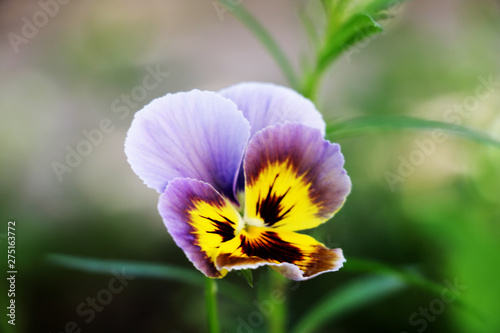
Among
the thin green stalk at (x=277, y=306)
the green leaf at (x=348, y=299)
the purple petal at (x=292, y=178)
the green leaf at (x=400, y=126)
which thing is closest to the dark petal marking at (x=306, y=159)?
the purple petal at (x=292, y=178)

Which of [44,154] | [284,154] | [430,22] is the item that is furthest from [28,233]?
[430,22]

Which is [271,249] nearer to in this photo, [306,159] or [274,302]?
[306,159]

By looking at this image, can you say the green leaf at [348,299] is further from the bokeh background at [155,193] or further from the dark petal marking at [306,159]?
the dark petal marking at [306,159]

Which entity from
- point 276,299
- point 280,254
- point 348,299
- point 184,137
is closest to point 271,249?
point 280,254

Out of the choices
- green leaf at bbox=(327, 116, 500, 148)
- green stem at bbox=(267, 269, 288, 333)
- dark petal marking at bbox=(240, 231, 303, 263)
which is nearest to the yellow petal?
dark petal marking at bbox=(240, 231, 303, 263)

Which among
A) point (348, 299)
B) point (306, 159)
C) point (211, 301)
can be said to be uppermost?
point (306, 159)

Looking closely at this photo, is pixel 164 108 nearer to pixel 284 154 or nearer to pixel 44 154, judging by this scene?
pixel 284 154

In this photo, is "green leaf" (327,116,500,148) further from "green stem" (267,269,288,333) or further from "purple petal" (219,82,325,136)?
"green stem" (267,269,288,333)

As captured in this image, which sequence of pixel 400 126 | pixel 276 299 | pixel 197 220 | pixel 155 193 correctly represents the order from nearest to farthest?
pixel 197 220 < pixel 400 126 < pixel 276 299 < pixel 155 193
